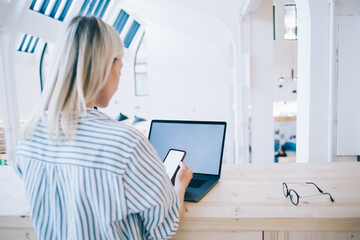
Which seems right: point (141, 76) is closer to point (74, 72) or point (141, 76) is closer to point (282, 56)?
point (282, 56)

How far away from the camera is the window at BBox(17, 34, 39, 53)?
22.3ft

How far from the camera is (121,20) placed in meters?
7.87

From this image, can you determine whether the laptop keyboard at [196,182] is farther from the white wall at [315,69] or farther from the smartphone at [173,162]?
the white wall at [315,69]

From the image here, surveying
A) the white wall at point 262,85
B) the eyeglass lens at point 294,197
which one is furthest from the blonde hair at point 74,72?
the white wall at point 262,85

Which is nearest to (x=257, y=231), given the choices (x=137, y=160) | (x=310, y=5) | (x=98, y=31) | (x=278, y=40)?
(x=137, y=160)

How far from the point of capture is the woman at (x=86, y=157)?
631 mm

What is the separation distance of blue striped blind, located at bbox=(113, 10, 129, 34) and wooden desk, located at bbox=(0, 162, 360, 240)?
7.31 meters

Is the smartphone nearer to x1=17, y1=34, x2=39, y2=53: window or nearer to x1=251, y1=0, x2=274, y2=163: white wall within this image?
x1=251, y1=0, x2=274, y2=163: white wall

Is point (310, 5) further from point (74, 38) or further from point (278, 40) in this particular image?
point (278, 40)

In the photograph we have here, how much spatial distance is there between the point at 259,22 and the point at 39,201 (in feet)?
8.89

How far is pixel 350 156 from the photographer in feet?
6.15

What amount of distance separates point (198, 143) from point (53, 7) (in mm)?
5214

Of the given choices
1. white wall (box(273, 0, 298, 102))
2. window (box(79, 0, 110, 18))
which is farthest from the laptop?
white wall (box(273, 0, 298, 102))

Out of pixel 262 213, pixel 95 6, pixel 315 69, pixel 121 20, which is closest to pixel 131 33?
pixel 121 20
